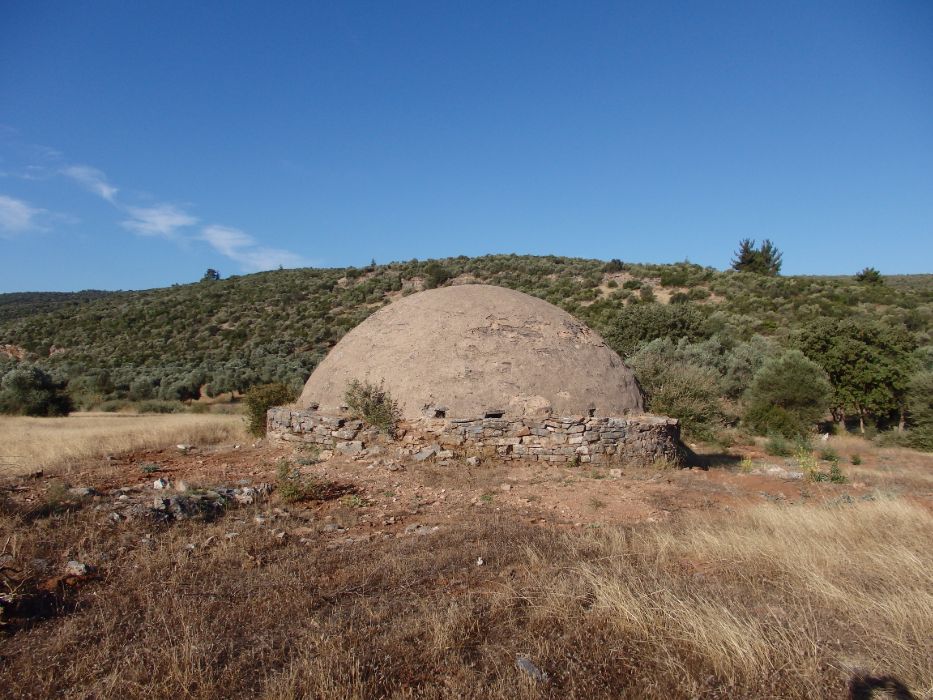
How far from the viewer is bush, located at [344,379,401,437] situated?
27.0 feet

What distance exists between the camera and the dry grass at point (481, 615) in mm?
2469

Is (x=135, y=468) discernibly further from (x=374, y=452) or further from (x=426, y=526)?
(x=426, y=526)

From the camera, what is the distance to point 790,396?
607 inches

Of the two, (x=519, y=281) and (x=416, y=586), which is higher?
(x=519, y=281)

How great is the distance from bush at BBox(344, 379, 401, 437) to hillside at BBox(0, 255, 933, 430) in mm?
12104

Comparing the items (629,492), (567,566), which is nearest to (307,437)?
(629,492)

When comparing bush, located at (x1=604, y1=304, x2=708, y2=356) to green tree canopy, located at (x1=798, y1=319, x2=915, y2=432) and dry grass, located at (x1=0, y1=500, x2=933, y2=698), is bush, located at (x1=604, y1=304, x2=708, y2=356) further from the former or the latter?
dry grass, located at (x1=0, y1=500, x2=933, y2=698)

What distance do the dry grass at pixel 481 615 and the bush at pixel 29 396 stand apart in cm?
1831

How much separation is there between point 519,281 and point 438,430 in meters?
27.5

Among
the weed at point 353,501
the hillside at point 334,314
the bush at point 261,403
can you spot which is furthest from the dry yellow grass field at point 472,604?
the hillside at point 334,314

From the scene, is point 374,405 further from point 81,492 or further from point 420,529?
point 81,492

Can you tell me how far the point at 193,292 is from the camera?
4178cm

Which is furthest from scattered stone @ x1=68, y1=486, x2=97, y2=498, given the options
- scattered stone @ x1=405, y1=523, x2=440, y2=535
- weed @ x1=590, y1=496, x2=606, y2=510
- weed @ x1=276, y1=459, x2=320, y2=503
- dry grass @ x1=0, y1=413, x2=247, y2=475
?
weed @ x1=590, y1=496, x2=606, y2=510

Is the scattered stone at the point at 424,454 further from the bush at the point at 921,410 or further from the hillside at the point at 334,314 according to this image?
the bush at the point at 921,410
